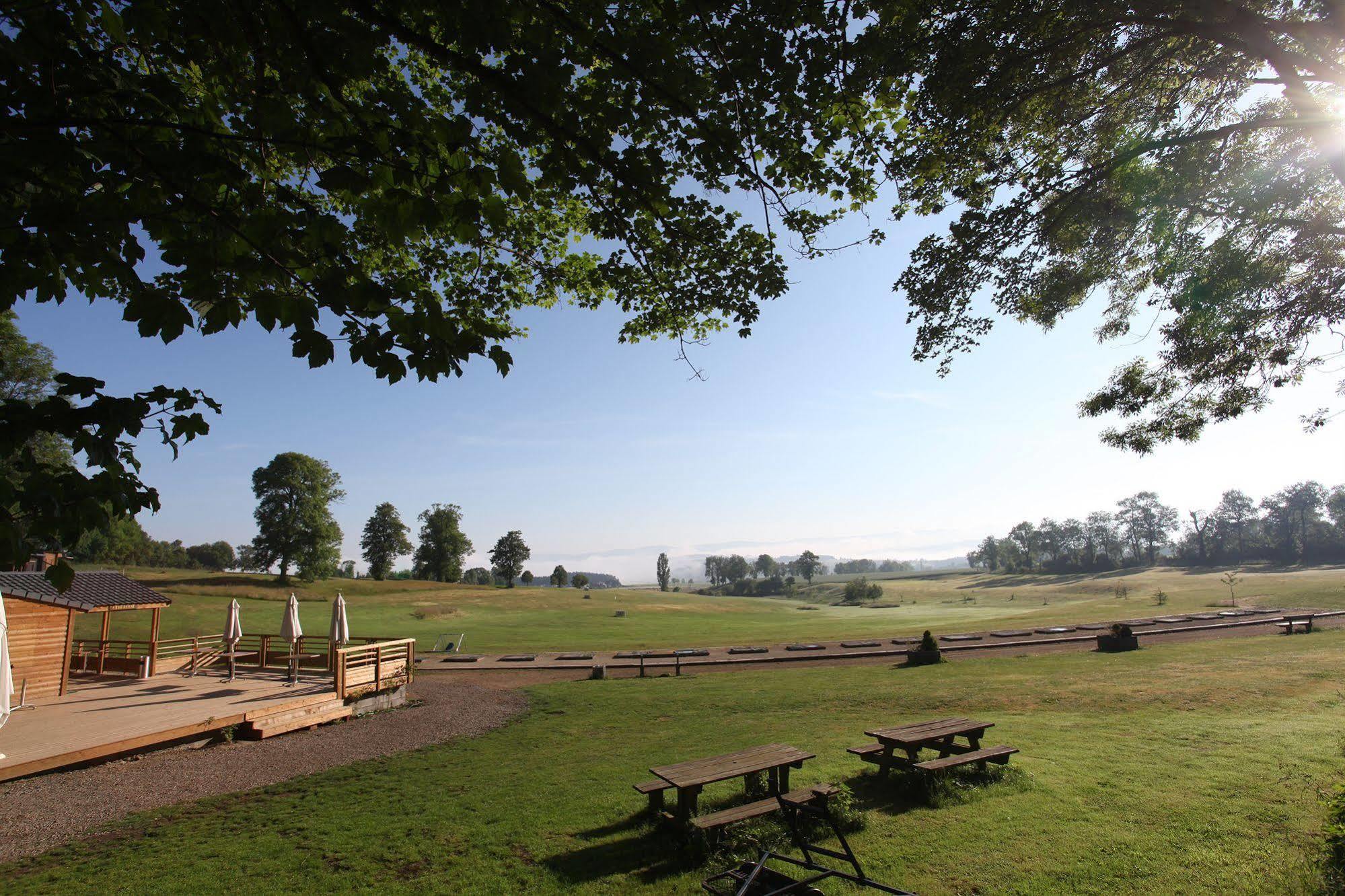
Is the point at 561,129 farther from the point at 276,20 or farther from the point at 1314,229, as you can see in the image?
the point at 1314,229

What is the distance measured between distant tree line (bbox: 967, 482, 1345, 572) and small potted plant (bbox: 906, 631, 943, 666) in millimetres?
138565

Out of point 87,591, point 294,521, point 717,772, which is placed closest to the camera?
point 717,772

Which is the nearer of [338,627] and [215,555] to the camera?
[338,627]

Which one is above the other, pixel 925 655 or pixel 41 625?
pixel 41 625

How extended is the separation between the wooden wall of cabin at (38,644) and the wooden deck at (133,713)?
580 mm

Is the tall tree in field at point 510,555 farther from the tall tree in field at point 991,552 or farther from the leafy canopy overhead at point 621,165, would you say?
the tall tree in field at point 991,552

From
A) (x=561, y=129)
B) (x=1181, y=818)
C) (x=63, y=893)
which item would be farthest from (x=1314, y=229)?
(x=63, y=893)

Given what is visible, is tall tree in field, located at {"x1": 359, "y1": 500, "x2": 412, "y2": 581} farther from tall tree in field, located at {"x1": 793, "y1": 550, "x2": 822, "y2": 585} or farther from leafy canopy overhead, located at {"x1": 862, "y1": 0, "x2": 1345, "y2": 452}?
tall tree in field, located at {"x1": 793, "y1": 550, "x2": 822, "y2": 585}

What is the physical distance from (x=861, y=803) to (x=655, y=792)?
288 centimetres

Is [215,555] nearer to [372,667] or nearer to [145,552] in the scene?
[145,552]

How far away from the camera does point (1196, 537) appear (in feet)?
468

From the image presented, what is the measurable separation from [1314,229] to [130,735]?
76.8 ft

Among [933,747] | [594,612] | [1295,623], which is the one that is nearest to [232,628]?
[933,747]

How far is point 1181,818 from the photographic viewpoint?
734 cm
